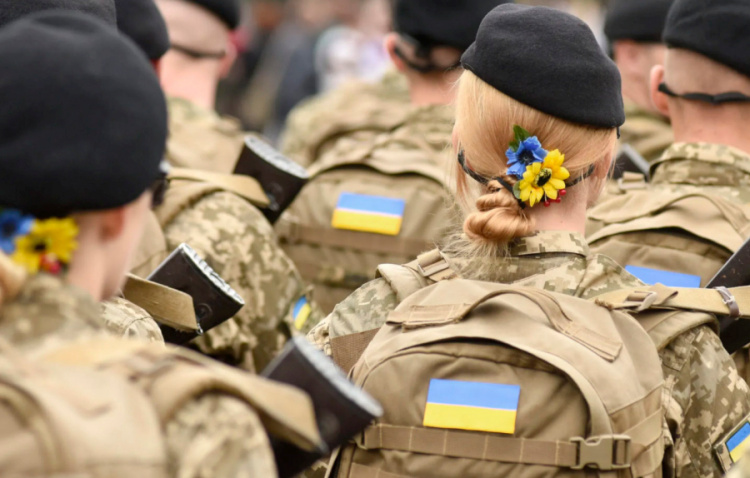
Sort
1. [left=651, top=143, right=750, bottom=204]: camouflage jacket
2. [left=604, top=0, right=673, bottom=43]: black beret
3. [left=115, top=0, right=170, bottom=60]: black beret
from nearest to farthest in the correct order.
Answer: [left=651, top=143, right=750, bottom=204]: camouflage jacket → [left=115, top=0, right=170, bottom=60]: black beret → [left=604, top=0, right=673, bottom=43]: black beret

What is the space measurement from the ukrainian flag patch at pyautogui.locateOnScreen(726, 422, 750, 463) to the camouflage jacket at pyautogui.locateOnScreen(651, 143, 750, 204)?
3.38 feet

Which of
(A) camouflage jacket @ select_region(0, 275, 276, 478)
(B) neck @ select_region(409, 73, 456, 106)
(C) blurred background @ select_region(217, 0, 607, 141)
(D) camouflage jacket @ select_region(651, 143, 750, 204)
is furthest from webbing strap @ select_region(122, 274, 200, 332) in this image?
(C) blurred background @ select_region(217, 0, 607, 141)

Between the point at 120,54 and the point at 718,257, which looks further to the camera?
the point at 718,257

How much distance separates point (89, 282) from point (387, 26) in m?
10.2

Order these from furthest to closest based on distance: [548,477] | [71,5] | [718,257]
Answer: [718,257]
[71,5]
[548,477]

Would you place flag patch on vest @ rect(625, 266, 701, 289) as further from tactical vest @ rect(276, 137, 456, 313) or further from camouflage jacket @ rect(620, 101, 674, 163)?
camouflage jacket @ rect(620, 101, 674, 163)

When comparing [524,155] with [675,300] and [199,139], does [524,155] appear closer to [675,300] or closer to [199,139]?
[675,300]

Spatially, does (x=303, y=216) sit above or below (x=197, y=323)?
below

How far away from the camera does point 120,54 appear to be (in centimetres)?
200

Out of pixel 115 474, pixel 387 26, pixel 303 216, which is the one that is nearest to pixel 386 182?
pixel 303 216

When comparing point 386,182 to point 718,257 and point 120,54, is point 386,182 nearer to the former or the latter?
point 718,257

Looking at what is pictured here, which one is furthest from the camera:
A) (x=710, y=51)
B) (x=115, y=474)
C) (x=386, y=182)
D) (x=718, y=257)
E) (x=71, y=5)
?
(x=386, y=182)

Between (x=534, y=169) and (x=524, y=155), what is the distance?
6 centimetres

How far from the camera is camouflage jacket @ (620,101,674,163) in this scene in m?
5.74
